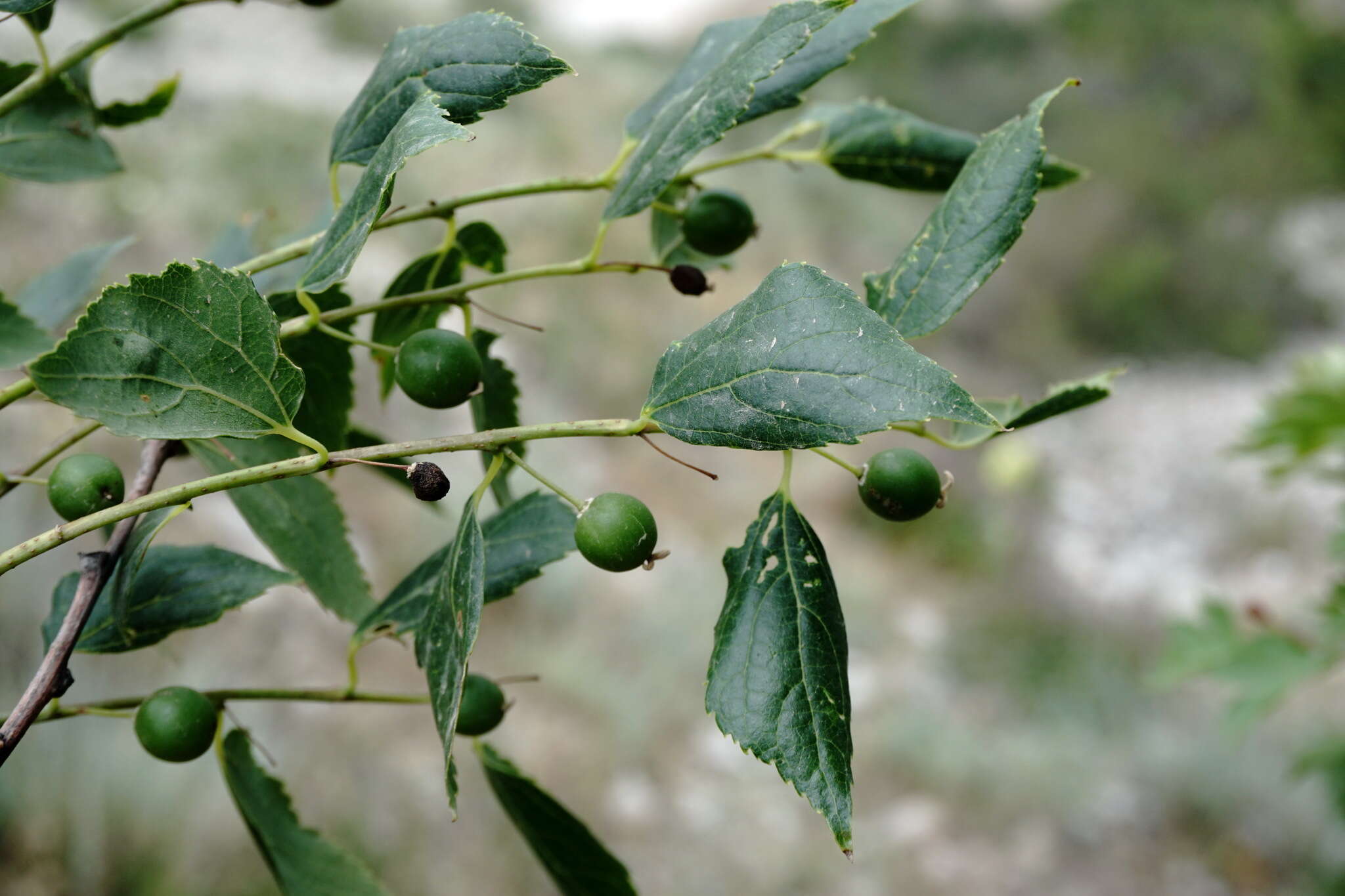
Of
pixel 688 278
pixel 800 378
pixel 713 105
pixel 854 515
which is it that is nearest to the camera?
pixel 800 378

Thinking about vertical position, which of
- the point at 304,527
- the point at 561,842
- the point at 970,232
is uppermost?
the point at 970,232

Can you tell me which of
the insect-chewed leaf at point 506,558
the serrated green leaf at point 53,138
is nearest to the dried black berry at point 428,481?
the insect-chewed leaf at point 506,558

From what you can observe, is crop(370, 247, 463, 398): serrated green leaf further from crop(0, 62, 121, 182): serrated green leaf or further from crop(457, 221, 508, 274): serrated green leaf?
crop(0, 62, 121, 182): serrated green leaf

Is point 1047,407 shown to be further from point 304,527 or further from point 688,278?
point 304,527

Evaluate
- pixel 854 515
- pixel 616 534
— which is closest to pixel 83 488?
pixel 616 534

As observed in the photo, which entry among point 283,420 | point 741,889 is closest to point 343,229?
point 283,420

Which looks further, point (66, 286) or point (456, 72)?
point (66, 286)

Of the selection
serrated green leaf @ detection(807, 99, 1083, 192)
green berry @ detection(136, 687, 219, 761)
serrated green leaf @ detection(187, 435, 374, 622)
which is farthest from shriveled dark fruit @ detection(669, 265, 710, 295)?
green berry @ detection(136, 687, 219, 761)

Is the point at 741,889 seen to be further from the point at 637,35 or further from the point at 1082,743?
the point at 637,35
